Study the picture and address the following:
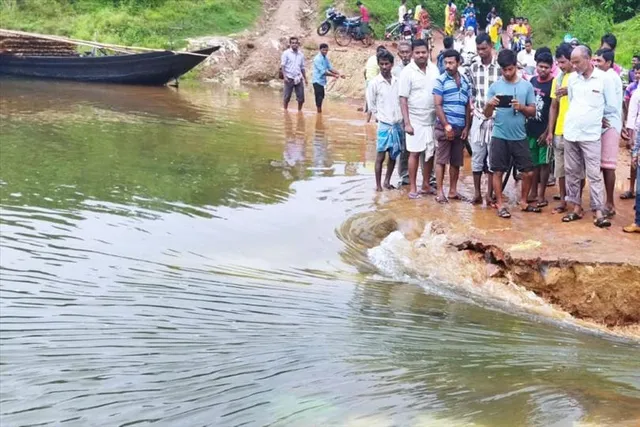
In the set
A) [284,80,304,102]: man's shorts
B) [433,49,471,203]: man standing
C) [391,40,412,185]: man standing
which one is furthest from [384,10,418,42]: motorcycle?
[433,49,471,203]: man standing

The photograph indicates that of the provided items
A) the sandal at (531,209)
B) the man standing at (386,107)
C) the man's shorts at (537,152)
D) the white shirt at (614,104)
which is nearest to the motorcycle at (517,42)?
the man standing at (386,107)

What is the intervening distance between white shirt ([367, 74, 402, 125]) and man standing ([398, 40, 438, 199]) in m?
0.37

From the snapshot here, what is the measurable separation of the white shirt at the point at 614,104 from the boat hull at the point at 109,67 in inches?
605

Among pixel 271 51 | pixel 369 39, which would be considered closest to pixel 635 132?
pixel 369 39

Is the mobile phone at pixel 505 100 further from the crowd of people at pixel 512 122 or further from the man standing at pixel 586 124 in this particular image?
the man standing at pixel 586 124

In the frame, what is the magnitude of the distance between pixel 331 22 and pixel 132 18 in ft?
24.6

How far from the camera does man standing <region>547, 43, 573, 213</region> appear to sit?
6.40 m

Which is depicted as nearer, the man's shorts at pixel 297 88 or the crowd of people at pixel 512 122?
the crowd of people at pixel 512 122

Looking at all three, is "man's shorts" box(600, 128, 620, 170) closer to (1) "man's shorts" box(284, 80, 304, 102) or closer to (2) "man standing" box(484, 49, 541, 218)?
(2) "man standing" box(484, 49, 541, 218)

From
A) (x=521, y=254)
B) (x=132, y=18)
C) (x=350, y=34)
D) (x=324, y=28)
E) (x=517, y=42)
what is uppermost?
(x=132, y=18)

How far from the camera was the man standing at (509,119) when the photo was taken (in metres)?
6.41

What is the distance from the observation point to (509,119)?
653cm

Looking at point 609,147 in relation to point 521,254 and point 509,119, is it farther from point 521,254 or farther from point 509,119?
point 521,254

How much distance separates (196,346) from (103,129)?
321 inches
